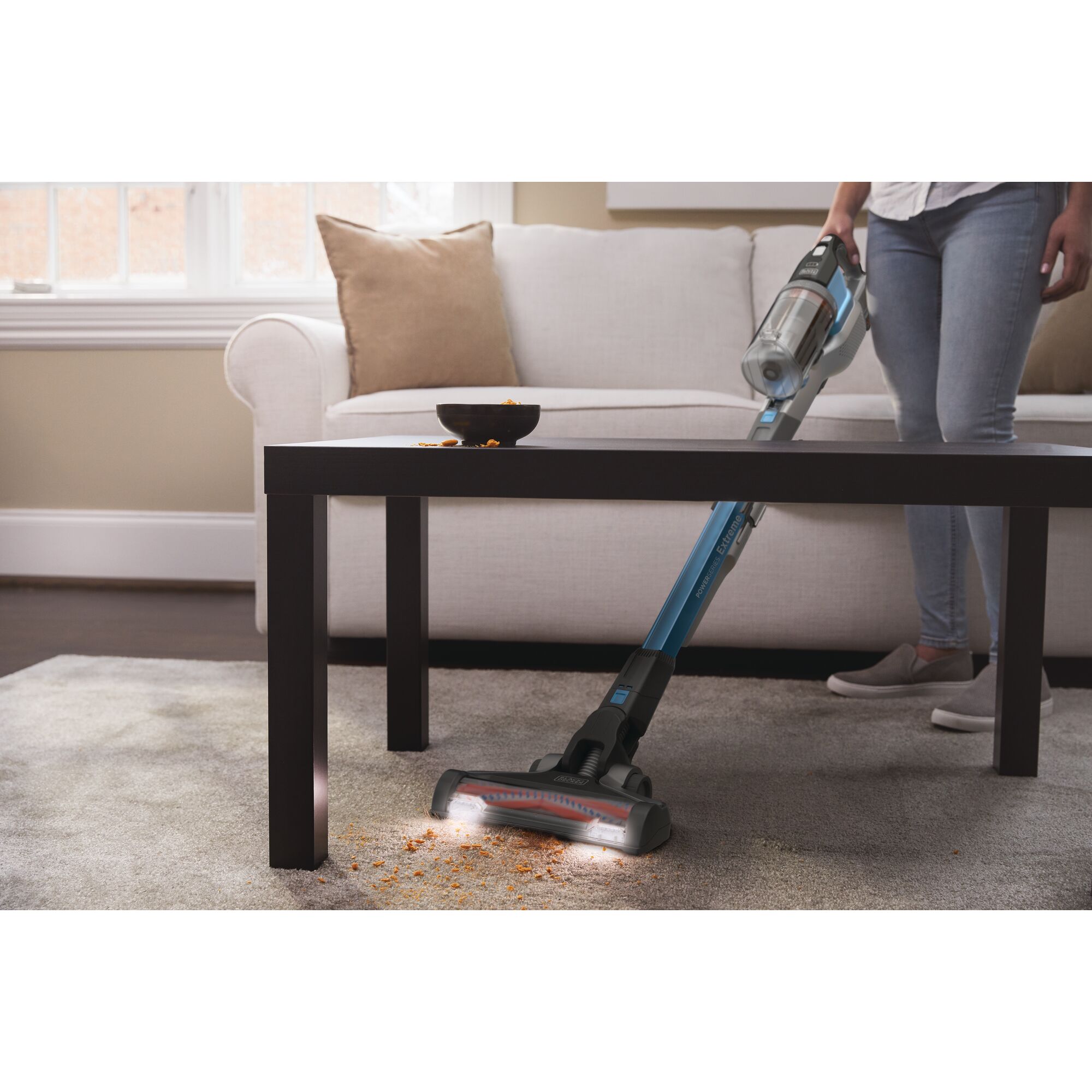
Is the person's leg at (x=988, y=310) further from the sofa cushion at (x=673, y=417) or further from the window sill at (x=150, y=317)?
the window sill at (x=150, y=317)

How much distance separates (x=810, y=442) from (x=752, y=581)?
0.89 m

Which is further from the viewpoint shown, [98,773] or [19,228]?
[19,228]

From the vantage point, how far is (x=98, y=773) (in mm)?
1410

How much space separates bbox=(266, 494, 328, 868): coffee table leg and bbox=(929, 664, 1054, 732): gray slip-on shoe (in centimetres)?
102

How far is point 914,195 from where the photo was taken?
1.64 m

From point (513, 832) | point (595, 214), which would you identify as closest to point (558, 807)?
Answer: point (513, 832)

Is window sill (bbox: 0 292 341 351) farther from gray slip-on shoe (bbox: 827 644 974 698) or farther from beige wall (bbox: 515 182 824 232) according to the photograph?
gray slip-on shoe (bbox: 827 644 974 698)

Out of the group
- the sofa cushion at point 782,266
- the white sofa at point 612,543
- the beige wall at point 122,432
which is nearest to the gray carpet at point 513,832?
the white sofa at point 612,543

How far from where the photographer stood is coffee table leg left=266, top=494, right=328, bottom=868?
42.5 inches

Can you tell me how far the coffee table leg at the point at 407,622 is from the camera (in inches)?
57.5

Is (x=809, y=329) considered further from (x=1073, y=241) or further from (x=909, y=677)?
(x=909, y=677)

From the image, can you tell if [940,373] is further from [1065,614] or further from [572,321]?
[572,321]

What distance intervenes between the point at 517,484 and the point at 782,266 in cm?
186

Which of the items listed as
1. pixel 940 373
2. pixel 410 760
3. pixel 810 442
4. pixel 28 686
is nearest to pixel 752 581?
pixel 940 373
